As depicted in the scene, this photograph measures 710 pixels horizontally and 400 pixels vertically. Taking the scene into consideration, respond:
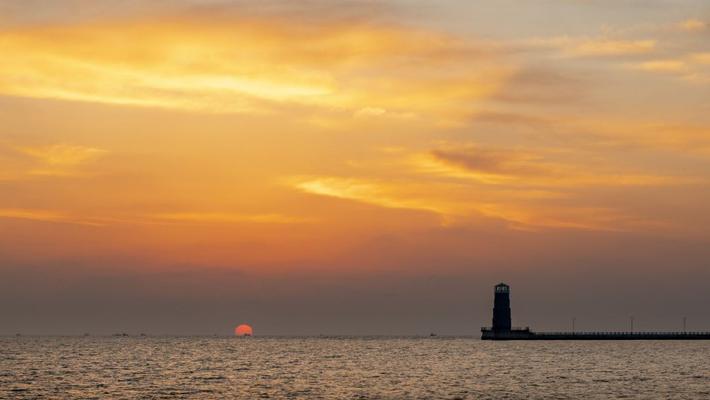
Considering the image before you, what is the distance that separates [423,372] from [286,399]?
48.0 metres

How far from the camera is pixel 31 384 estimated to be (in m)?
110

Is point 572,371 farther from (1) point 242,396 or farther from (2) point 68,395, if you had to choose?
(2) point 68,395

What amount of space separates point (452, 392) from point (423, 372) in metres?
37.4

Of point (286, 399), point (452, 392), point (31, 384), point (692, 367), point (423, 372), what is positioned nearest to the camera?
point (286, 399)

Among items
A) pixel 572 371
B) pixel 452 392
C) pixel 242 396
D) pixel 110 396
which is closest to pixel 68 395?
pixel 110 396

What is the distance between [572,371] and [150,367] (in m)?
64.6

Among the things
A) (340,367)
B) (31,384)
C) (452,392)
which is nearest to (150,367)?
(340,367)

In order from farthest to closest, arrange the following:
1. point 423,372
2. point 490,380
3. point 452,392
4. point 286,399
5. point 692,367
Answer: point 692,367 → point 423,372 → point 490,380 → point 452,392 → point 286,399

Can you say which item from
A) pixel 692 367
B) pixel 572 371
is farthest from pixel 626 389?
pixel 692 367

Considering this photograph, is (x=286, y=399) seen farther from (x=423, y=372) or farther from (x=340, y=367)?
(x=340, y=367)

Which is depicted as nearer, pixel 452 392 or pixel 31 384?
pixel 452 392

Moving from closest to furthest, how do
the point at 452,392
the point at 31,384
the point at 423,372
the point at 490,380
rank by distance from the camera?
the point at 452,392 < the point at 31,384 < the point at 490,380 < the point at 423,372

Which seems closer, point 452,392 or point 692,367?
point 452,392

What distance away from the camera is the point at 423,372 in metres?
136
